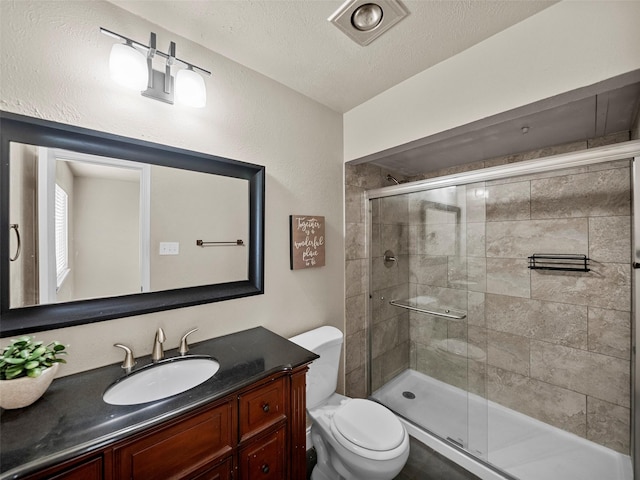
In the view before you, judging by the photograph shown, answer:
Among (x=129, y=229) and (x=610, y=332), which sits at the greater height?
(x=129, y=229)

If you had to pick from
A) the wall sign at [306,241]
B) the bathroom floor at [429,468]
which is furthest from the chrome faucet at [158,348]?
the bathroom floor at [429,468]

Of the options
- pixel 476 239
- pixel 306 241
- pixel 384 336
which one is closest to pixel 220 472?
pixel 306 241

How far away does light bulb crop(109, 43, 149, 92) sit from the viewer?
3.52 feet

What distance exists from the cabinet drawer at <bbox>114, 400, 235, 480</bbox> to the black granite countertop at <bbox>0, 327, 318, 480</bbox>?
0.06 metres

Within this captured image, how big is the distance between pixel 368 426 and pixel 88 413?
1284 millimetres

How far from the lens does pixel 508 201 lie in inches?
88.4

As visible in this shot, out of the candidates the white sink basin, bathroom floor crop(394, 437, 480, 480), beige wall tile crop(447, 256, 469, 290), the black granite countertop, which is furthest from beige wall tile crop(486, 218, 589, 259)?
the white sink basin

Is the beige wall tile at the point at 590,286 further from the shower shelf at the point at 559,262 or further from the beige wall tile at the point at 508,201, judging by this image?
the beige wall tile at the point at 508,201

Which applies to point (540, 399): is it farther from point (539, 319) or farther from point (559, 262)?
point (559, 262)

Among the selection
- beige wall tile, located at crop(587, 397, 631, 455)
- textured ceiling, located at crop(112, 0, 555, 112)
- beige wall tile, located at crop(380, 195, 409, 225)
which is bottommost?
beige wall tile, located at crop(587, 397, 631, 455)

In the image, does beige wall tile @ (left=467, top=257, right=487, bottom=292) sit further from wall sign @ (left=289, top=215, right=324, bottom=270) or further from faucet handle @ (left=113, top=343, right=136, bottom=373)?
faucet handle @ (left=113, top=343, right=136, bottom=373)

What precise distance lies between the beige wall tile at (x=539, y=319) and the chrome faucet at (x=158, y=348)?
2.48 m

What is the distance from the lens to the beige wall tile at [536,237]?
76.4 inches

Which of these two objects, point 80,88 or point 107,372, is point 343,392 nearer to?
point 107,372
